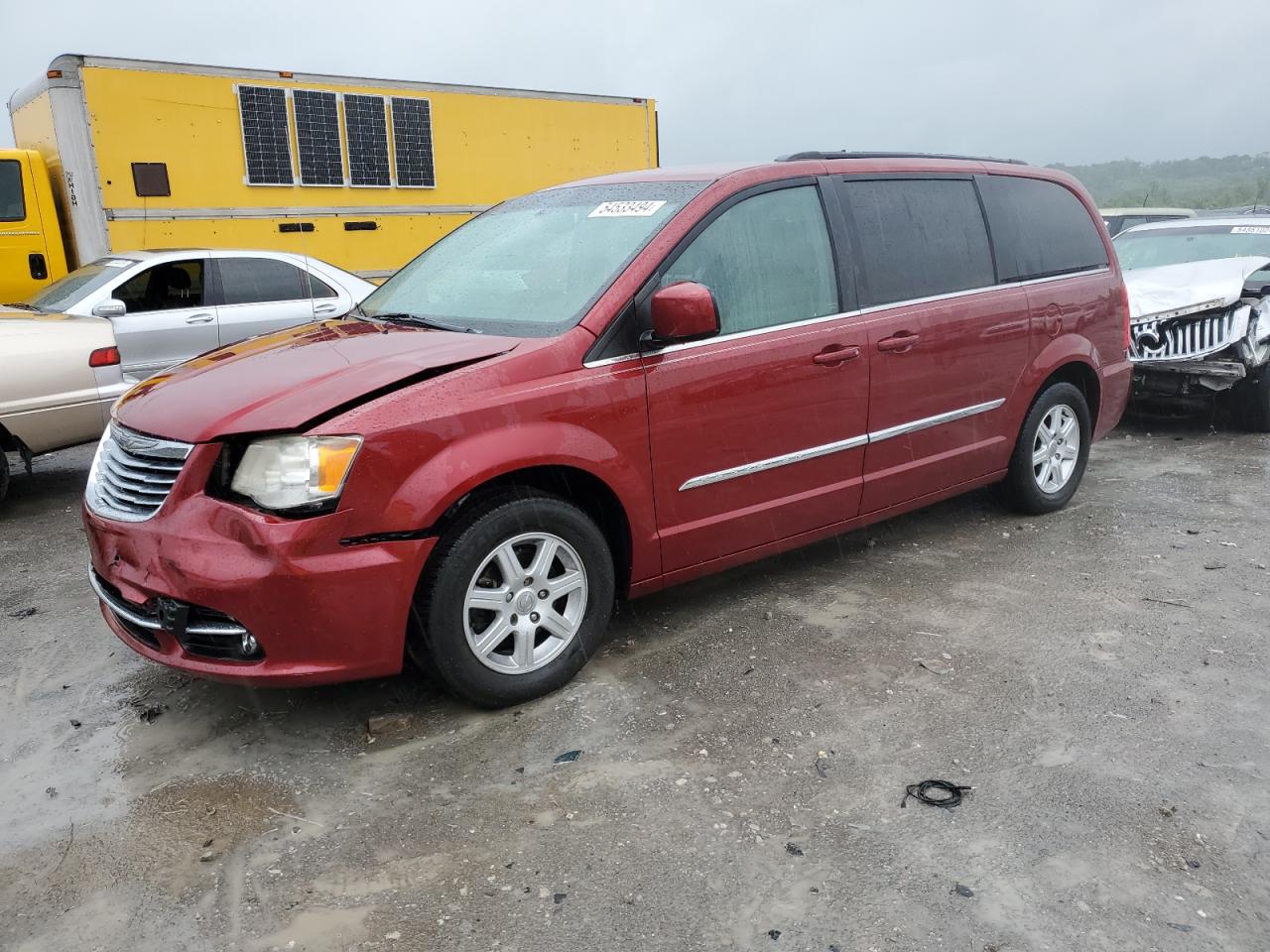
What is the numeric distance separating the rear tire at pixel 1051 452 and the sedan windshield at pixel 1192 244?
3.62 meters

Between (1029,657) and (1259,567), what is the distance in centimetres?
166

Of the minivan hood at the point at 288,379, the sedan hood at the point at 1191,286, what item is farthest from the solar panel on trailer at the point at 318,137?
the sedan hood at the point at 1191,286

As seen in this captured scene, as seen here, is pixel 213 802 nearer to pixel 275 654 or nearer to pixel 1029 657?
pixel 275 654

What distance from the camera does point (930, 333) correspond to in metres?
4.33

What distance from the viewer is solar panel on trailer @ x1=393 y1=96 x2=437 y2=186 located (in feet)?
31.8

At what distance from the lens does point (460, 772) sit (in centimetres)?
295

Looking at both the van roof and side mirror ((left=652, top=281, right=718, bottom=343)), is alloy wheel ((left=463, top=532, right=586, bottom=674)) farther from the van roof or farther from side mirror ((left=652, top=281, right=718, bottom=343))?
the van roof

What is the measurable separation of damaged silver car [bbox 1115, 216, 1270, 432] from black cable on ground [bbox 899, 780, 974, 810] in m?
5.47

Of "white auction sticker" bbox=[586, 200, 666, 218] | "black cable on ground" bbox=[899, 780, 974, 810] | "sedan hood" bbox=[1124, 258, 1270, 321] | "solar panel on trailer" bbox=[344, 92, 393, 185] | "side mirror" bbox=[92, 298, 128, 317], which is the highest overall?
"solar panel on trailer" bbox=[344, 92, 393, 185]

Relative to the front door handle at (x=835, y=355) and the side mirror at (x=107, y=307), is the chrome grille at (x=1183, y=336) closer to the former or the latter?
the front door handle at (x=835, y=355)

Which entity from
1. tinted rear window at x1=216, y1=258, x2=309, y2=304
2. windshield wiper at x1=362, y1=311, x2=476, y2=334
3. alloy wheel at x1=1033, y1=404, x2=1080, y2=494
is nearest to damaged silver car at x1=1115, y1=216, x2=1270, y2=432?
alloy wheel at x1=1033, y1=404, x2=1080, y2=494

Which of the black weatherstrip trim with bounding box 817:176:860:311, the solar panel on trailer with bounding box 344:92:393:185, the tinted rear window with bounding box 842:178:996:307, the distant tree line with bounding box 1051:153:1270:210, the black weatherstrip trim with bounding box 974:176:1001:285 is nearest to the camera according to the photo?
the black weatherstrip trim with bounding box 817:176:860:311

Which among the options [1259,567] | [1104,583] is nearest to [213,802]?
[1104,583]

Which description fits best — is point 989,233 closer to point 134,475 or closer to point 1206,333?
point 1206,333
